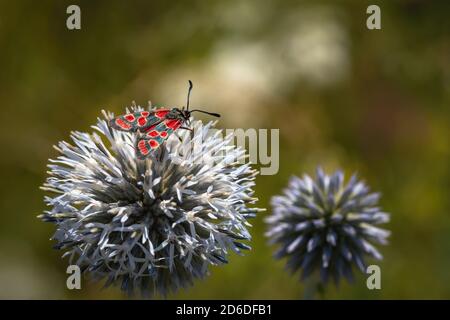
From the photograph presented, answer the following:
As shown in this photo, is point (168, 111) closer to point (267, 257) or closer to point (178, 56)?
point (267, 257)

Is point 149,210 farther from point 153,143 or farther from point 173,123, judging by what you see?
point 173,123

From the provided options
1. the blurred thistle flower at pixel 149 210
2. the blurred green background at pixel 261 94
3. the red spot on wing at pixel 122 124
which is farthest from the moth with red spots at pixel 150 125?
the blurred green background at pixel 261 94

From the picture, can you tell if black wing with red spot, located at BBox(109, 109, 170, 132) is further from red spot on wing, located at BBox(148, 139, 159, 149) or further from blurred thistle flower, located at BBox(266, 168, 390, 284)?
blurred thistle flower, located at BBox(266, 168, 390, 284)

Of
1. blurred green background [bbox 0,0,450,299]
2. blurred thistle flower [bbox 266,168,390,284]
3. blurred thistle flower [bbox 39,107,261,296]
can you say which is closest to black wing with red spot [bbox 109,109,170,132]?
blurred thistle flower [bbox 39,107,261,296]

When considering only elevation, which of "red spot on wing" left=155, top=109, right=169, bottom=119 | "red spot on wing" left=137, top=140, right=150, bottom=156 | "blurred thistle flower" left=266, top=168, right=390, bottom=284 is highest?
"red spot on wing" left=155, top=109, right=169, bottom=119

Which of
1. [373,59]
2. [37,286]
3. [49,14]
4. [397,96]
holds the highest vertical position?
[49,14]

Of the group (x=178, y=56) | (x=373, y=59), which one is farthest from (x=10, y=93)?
(x=373, y=59)
